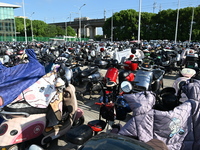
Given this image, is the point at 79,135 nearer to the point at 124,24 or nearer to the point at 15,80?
the point at 15,80

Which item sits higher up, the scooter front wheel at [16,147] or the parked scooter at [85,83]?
the parked scooter at [85,83]

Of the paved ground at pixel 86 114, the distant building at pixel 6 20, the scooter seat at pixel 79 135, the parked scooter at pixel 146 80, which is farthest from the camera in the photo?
the distant building at pixel 6 20

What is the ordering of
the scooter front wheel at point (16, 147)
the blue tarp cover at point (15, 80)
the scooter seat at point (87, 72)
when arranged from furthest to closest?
the scooter seat at point (87, 72)
the blue tarp cover at point (15, 80)
the scooter front wheel at point (16, 147)

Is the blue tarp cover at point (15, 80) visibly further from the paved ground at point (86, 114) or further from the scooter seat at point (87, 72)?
the scooter seat at point (87, 72)

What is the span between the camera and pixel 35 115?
116 inches

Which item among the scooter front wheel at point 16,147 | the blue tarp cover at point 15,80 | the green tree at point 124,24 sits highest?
the green tree at point 124,24

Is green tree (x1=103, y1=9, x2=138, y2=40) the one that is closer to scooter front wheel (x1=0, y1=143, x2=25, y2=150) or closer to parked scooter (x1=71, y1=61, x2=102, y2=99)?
parked scooter (x1=71, y1=61, x2=102, y2=99)

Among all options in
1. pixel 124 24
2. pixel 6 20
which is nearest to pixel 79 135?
pixel 124 24

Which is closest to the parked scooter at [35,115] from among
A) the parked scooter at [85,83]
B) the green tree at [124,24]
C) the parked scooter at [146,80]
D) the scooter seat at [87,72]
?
the parked scooter at [146,80]

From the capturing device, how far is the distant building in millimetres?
53719

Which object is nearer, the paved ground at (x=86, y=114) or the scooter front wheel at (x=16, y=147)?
the scooter front wheel at (x=16, y=147)

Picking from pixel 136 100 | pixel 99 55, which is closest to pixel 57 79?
pixel 136 100

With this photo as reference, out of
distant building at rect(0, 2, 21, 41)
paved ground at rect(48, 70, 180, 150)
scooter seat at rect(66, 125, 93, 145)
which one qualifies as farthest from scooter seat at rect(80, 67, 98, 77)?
distant building at rect(0, 2, 21, 41)

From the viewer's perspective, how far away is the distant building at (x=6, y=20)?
176 feet
